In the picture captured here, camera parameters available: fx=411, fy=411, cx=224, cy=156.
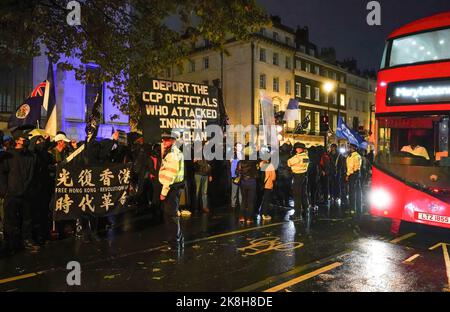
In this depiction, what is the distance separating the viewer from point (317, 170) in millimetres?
13078

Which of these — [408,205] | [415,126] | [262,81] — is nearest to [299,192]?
[408,205]

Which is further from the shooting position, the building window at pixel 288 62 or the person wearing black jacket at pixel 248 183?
the building window at pixel 288 62

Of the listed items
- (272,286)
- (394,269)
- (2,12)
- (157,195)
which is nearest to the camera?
(272,286)

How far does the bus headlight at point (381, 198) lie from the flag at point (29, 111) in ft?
28.6

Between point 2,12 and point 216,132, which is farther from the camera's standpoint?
point 216,132

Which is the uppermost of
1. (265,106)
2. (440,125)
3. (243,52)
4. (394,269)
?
(243,52)

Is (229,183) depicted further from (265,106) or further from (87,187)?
(87,187)

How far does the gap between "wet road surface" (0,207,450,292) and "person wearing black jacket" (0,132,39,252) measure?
479mm

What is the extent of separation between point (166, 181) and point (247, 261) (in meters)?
2.19

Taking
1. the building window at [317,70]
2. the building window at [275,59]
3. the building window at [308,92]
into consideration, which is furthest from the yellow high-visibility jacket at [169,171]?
the building window at [317,70]

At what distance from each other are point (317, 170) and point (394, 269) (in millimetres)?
7163

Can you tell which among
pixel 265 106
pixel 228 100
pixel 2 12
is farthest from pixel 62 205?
pixel 228 100

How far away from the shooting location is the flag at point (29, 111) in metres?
11.1

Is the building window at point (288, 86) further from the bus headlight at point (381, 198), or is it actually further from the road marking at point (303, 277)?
the road marking at point (303, 277)
